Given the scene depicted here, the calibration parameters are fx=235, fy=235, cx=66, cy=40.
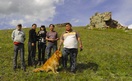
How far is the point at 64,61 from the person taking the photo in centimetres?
1565

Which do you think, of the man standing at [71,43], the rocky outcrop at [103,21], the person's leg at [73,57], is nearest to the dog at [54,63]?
the man standing at [71,43]

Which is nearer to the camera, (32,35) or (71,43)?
(71,43)

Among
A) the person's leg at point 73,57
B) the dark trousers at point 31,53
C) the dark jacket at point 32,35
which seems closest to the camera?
the person's leg at point 73,57

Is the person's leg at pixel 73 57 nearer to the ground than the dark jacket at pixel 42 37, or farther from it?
nearer to the ground

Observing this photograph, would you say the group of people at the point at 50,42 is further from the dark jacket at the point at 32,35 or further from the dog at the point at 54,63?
the dog at the point at 54,63

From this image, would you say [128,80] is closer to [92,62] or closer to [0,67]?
[92,62]

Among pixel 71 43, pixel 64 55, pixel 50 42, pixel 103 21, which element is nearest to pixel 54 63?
pixel 64 55

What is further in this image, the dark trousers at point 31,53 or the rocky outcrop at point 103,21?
the rocky outcrop at point 103,21

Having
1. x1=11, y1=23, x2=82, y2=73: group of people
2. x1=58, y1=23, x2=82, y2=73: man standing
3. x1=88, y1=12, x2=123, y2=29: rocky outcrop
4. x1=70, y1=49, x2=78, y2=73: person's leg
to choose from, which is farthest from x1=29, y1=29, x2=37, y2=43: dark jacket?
x1=88, y1=12, x2=123, y2=29: rocky outcrop

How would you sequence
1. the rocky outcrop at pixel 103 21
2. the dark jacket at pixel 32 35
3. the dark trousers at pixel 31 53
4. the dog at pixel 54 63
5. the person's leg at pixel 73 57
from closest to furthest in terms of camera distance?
the dog at pixel 54 63 → the person's leg at pixel 73 57 → the dark jacket at pixel 32 35 → the dark trousers at pixel 31 53 → the rocky outcrop at pixel 103 21

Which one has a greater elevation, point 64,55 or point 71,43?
point 71,43

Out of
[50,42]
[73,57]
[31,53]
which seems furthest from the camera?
[31,53]

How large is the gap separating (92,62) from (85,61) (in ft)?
2.08

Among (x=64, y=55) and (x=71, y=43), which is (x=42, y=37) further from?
(x=71, y=43)
